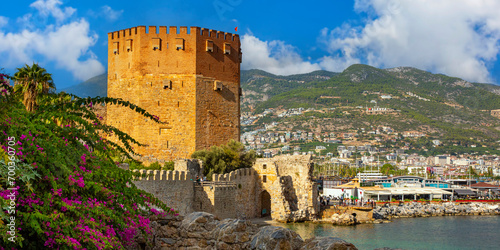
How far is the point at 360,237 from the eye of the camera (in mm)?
26484

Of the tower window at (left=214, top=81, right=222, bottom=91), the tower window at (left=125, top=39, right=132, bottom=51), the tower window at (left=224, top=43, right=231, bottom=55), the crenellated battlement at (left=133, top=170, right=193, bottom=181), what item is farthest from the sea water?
the tower window at (left=125, top=39, right=132, bottom=51)

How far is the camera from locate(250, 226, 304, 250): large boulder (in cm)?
691

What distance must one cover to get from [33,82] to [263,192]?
49.4 ft

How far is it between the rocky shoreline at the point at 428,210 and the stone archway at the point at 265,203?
903cm

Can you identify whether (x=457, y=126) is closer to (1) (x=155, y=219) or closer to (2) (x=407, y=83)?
(2) (x=407, y=83)

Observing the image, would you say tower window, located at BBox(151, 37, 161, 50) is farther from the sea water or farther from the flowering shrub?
the flowering shrub

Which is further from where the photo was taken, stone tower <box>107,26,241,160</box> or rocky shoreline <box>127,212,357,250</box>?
stone tower <box>107,26,241,160</box>

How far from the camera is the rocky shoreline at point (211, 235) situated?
22.9 ft

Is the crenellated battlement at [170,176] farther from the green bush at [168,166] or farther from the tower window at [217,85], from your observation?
the tower window at [217,85]

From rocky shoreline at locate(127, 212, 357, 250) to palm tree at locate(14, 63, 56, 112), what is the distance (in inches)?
405

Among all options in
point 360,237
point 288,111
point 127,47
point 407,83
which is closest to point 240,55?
point 127,47

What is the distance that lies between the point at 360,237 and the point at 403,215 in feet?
51.1

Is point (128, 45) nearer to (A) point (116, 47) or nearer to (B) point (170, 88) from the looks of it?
(A) point (116, 47)

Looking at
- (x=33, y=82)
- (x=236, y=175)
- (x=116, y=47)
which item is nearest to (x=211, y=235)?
(x=33, y=82)
